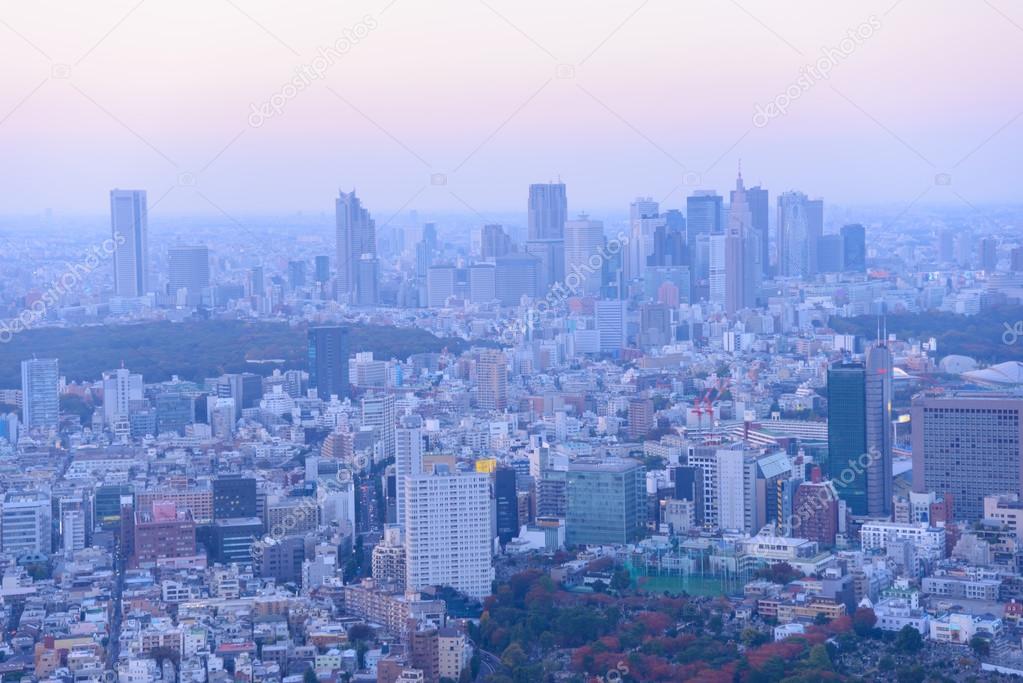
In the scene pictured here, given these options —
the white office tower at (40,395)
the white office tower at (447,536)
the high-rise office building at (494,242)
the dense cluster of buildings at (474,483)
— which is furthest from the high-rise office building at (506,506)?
the high-rise office building at (494,242)

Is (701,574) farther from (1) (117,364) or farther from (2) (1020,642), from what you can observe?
(1) (117,364)

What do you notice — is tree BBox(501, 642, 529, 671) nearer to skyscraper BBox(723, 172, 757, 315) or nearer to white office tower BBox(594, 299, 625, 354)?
white office tower BBox(594, 299, 625, 354)

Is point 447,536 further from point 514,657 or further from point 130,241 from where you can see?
point 130,241

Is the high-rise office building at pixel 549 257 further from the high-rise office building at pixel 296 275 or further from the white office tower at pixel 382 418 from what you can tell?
the white office tower at pixel 382 418

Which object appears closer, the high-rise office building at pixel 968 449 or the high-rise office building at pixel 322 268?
the high-rise office building at pixel 968 449

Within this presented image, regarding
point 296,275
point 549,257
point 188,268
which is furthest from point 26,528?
point 549,257
